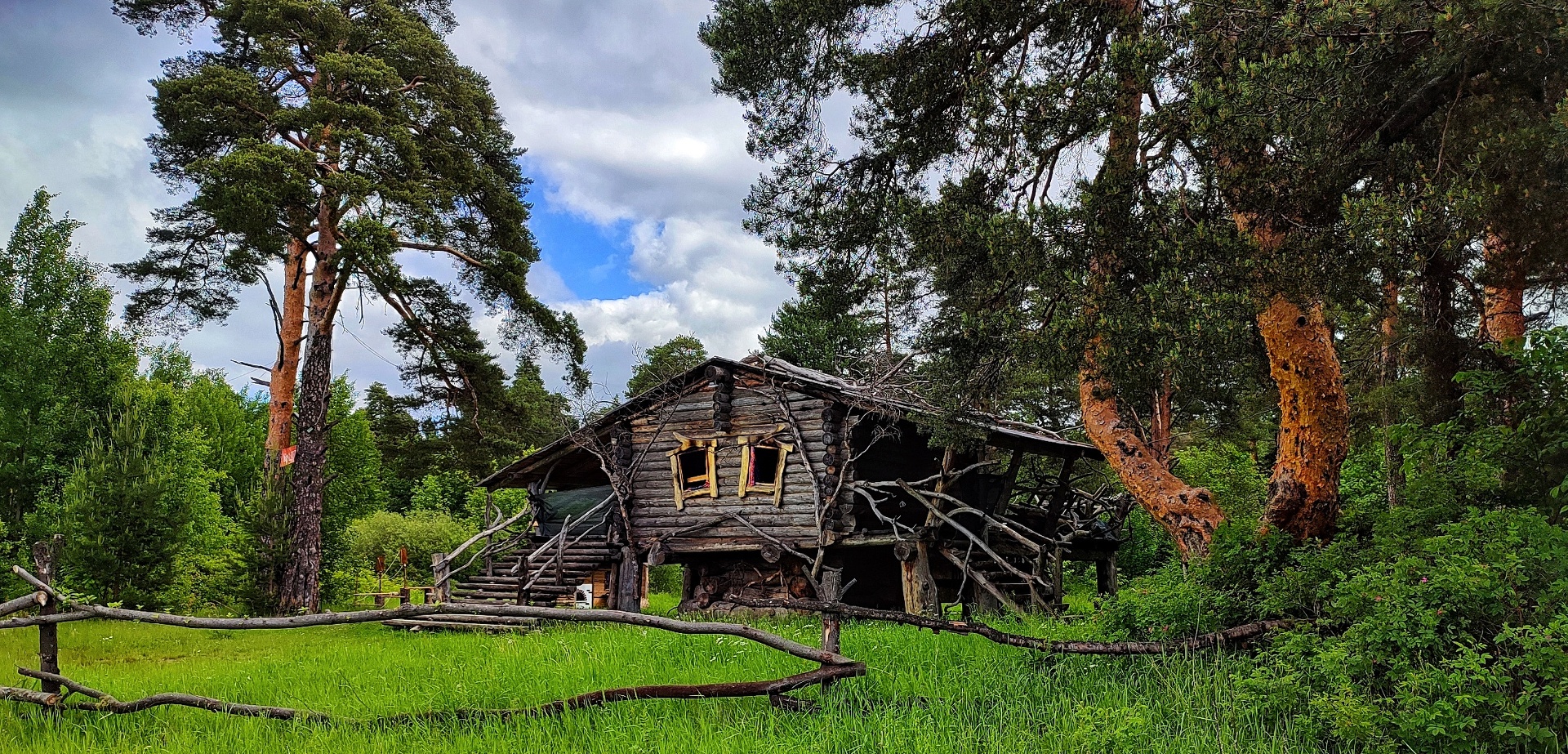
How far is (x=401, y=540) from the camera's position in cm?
2769

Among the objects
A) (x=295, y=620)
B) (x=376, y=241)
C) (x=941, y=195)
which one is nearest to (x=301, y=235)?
(x=376, y=241)

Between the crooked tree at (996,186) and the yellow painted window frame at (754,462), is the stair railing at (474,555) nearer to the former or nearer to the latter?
the yellow painted window frame at (754,462)

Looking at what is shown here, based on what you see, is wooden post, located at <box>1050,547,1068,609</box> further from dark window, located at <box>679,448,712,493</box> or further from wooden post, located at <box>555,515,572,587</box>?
wooden post, located at <box>555,515,572,587</box>

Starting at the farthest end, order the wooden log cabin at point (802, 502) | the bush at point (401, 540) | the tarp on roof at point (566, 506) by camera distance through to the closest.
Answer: the bush at point (401, 540) → the tarp on roof at point (566, 506) → the wooden log cabin at point (802, 502)

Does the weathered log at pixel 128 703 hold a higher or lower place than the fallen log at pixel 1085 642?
lower

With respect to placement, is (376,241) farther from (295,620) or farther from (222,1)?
(295,620)

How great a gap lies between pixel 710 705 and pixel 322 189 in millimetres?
15819

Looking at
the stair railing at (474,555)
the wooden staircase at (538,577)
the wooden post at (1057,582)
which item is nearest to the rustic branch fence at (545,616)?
the wooden post at (1057,582)

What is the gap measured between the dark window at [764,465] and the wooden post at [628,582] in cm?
292

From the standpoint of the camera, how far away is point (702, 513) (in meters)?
16.8

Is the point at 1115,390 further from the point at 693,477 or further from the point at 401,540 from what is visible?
the point at 401,540

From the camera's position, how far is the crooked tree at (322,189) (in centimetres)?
1662

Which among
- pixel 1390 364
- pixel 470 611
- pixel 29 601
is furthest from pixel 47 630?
pixel 1390 364

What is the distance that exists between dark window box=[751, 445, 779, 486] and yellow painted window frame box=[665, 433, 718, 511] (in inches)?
30.5
